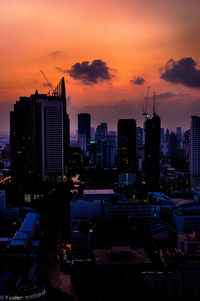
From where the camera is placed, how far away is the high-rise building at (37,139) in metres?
25.3

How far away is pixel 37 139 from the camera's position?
2641 centimetres

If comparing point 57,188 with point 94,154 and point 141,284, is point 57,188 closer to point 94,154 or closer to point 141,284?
point 141,284

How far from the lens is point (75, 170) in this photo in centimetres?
3372

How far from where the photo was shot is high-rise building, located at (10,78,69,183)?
25.3 meters

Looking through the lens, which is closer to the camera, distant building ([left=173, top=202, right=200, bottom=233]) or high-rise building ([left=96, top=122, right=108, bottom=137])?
distant building ([left=173, top=202, right=200, bottom=233])

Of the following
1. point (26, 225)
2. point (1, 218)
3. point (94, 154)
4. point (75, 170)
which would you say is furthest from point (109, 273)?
point (94, 154)

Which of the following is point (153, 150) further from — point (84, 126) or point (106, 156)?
point (84, 126)

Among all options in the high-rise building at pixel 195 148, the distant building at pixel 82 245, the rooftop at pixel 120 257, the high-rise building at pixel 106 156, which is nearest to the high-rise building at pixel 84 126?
the high-rise building at pixel 106 156

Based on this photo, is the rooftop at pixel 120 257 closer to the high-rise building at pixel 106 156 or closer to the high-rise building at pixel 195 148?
the high-rise building at pixel 195 148

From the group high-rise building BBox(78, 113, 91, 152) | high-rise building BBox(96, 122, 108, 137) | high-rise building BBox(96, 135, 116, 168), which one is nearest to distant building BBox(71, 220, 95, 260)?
high-rise building BBox(96, 135, 116, 168)

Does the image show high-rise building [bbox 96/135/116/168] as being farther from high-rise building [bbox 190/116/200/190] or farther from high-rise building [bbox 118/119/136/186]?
high-rise building [bbox 190/116/200/190]

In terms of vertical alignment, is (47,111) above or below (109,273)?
above

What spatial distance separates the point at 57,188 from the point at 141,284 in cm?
1491

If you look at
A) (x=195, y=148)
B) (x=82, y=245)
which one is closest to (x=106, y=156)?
(x=195, y=148)
